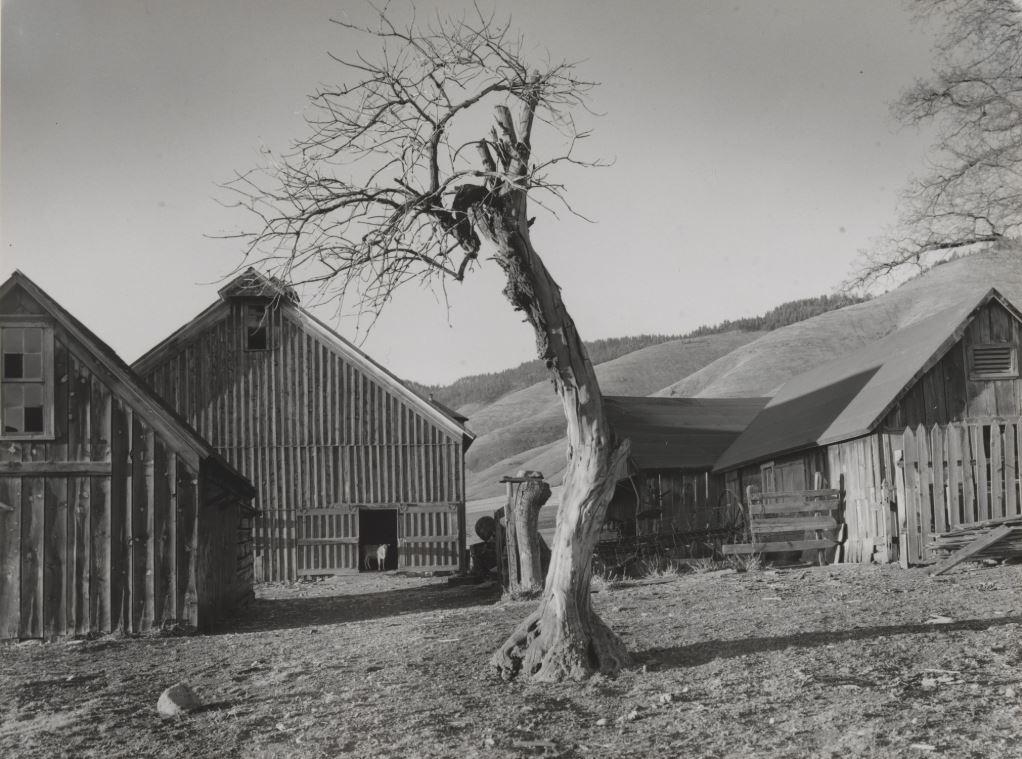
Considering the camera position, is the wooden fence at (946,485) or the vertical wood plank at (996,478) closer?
the wooden fence at (946,485)

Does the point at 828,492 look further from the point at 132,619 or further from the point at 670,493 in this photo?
the point at 132,619

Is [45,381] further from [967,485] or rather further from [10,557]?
[967,485]

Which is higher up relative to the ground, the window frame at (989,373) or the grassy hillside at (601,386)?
the grassy hillside at (601,386)

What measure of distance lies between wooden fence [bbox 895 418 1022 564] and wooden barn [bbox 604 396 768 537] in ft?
26.1

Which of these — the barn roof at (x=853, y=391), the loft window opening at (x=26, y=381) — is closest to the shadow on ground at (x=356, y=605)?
the loft window opening at (x=26, y=381)

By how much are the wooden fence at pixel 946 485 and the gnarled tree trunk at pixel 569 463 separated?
876cm

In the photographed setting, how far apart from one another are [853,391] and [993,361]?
324cm

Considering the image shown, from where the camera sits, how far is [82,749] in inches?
309

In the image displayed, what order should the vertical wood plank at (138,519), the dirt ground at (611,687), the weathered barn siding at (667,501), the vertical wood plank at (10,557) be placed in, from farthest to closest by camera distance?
the weathered barn siding at (667,501), the vertical wood plank at (138,519), the vertical wood plank at (10,557), the dirt ground at (611,687)

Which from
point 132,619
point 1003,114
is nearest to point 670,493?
point 1003,114

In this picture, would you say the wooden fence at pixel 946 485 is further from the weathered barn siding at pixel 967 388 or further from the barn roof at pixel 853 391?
the weathered barn siding at pixel 967 388

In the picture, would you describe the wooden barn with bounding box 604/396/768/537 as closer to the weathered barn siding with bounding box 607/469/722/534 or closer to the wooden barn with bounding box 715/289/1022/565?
the weathered barn siding with bounding box 607/469/722/534

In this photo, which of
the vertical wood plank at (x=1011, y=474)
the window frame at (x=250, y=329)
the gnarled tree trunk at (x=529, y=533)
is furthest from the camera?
the window frame at (x=250, y=329)

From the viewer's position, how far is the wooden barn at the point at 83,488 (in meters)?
14.5
